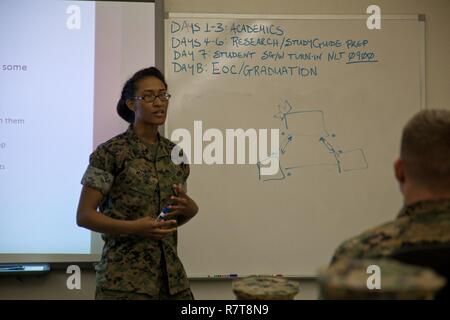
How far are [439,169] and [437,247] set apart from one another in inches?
7.3

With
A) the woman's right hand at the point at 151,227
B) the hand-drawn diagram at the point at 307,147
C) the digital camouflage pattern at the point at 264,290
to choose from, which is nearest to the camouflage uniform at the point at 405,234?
the digital camouflage pattern at the point at 264,290

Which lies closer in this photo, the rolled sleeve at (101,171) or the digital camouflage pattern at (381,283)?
the digital camouflage pattern at (381,283)

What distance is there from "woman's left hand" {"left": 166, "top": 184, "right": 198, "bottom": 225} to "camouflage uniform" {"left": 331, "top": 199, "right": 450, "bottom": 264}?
3.17 feet

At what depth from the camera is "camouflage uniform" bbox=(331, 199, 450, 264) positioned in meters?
0.92

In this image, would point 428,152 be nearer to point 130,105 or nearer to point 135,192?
point 135,192

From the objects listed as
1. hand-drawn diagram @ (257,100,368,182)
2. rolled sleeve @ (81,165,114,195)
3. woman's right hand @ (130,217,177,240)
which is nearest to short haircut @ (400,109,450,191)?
woman's right hand @ (130,217,177,240)

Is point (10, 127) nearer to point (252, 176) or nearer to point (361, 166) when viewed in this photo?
point (252, 176)

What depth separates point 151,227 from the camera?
70.5 inches

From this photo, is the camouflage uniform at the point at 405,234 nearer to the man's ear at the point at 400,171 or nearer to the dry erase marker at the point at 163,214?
the man's ear at the point at 400,171

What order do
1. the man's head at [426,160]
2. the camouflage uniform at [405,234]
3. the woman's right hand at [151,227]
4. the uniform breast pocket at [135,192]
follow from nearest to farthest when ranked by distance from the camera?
the camouflage uniform at [405,234], the man's head at [426,160], the woman's right hand at [151,227], the uniform breast pocket at [135,192]

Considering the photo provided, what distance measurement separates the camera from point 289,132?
2980 mm

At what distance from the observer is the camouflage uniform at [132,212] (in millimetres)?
1857

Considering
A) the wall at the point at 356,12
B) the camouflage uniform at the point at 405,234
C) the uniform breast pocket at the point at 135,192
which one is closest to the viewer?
the camouflage uniform at the point at 405,234
